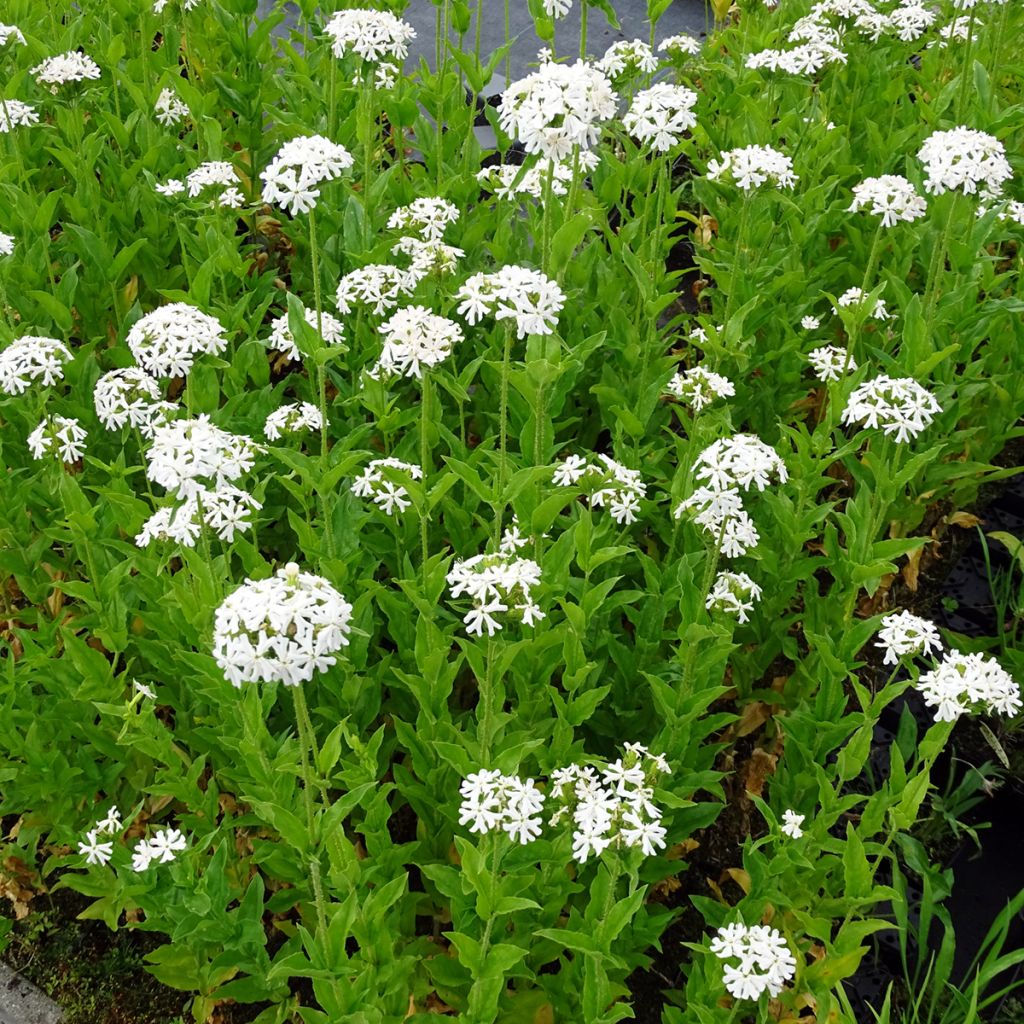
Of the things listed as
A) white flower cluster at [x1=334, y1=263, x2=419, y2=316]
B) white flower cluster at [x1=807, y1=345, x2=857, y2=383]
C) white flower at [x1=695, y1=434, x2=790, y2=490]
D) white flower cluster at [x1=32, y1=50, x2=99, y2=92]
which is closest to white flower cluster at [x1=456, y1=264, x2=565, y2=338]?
white flower at [x1=695, y1=434, x2=790, y2=490]

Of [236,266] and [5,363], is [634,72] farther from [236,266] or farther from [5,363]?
[5,363]

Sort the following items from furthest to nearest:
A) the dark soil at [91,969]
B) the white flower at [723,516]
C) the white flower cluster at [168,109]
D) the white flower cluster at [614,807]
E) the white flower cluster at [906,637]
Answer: the white flower cluster at [168,109] < the dark soil at [91,969] < the white flower cluster at [906,637] < the white flower at [723,516] < the white flower cluster at [614,807]

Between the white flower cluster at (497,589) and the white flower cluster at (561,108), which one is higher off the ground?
the white flower cluster at (561,108)

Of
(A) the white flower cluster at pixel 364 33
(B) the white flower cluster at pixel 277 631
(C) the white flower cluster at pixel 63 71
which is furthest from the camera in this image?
(C) the white flower cluster at pixel 63 71

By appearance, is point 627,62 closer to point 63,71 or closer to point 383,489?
point 383,489

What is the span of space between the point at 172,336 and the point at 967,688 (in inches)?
91.4

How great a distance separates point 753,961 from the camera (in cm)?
247

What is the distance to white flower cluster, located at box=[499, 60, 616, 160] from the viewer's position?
2.90 meters

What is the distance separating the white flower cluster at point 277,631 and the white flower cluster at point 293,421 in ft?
4.18

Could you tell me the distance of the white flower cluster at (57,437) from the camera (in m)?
3.25

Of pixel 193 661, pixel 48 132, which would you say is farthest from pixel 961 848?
pixel 48 132

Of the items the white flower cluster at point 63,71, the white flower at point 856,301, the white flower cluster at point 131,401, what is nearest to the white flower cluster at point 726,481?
the white flower at point 856,301

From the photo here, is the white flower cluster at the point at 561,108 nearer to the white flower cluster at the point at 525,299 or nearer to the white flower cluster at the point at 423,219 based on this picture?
the white flower cluster at the point at 525,299

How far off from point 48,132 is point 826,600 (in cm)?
424
